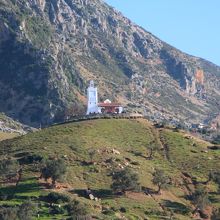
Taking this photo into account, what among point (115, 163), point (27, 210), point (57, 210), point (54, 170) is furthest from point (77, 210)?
point (115, 163)

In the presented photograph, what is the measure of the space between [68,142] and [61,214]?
43.1m

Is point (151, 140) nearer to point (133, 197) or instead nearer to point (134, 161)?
point (134, 161)

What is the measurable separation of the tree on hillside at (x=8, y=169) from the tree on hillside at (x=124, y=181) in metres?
20.1

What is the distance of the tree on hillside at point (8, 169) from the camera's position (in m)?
131

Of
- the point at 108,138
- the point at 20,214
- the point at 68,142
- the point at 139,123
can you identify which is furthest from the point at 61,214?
the point at 139,123

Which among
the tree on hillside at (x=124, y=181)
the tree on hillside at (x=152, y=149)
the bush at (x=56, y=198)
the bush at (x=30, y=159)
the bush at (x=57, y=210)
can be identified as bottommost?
the bush at (x=57, y=210)

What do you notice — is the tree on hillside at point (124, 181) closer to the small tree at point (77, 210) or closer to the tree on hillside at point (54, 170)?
the tree on hillside at point (54, 170)

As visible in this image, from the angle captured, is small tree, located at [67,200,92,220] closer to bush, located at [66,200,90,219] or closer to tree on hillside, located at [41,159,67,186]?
bush, located at [66,200,90,219]

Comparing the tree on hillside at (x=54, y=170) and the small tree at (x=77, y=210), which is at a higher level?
the tree on hillside at (x=54, y=170)

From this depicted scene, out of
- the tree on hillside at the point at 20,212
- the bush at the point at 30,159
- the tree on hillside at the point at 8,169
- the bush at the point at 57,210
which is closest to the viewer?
the tree on hillside at the point at 20,212

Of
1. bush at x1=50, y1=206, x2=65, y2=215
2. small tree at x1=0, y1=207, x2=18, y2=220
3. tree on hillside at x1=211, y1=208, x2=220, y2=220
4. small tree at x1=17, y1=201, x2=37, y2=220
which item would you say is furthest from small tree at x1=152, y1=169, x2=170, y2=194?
small tree at x1=0, y1=207, x2=18, y2=220

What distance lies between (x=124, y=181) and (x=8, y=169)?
915 inches

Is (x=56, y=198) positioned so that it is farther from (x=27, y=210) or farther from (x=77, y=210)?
(x=27, y=210)

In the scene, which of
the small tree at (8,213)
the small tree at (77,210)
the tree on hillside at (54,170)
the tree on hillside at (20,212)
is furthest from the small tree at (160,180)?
the small tree at (8,213)
